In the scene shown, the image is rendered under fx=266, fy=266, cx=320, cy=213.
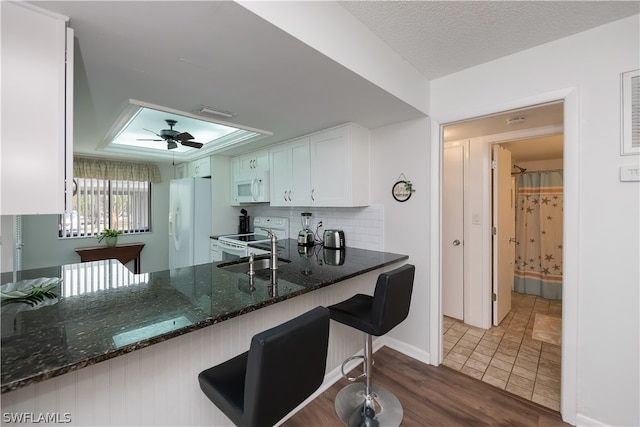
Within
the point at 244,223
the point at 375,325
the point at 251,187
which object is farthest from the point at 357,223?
the point at 244,223

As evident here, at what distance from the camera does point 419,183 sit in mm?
2318

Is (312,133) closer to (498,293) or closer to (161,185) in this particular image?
(498,293)

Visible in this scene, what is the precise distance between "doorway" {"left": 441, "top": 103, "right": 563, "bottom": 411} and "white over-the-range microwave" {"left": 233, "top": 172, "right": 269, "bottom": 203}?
2095 mm

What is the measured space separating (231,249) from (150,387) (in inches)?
88.2

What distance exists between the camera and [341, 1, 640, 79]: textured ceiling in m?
1.39

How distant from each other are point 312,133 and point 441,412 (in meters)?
2.54

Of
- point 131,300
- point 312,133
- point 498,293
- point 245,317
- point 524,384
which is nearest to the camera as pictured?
point 131,300

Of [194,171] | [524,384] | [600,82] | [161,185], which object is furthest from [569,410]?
[161,185]

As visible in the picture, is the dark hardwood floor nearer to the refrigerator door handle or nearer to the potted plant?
the refrigerator door handle

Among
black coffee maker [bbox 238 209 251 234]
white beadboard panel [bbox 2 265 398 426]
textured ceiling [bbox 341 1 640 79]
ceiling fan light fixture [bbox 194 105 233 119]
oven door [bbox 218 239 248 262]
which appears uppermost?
textured ceiling [bbox 341 1 640 79]

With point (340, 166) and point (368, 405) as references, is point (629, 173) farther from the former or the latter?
point (368, 405)

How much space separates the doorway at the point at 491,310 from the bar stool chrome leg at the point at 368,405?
0.78 m

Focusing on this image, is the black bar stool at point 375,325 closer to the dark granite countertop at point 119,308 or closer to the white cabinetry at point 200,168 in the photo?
the dark granite countertop at point 119,308


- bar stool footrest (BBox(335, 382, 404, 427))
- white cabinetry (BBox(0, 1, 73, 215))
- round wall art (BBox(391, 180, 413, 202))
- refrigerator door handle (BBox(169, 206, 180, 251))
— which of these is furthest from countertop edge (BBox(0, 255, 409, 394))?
refrigerator door handle (BBox(169, 206, 180, 251))
